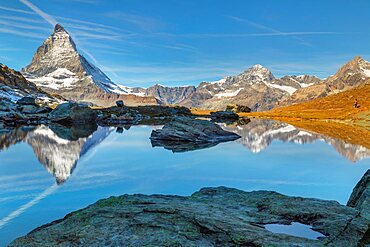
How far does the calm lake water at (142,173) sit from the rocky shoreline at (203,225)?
5780 millimetres

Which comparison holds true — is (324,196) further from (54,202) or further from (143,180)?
(54,202)

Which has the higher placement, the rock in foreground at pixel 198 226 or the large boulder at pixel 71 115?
the large boulder at pixel 71 115

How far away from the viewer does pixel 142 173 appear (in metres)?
31.2

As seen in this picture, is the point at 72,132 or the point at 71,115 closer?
the point at 72,132

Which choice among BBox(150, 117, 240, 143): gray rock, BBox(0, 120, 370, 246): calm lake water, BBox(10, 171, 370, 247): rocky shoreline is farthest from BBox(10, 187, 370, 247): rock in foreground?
BBox(150, 117, 240, 143): gray rock

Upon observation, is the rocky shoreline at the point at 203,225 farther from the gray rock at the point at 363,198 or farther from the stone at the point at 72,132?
the stone at the point at 72,132

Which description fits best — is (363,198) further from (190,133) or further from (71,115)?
(71,115)

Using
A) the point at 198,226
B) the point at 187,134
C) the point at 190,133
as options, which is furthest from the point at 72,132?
the point at 198,226

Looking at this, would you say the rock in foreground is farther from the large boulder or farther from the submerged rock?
the large boulder

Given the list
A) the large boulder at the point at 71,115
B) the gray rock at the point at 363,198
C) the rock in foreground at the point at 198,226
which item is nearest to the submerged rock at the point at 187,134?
the gray rock at the point at 363,198

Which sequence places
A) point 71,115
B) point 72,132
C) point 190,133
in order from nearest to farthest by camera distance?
point 190,133
point 72,132
point 71,115

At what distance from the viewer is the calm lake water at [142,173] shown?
20891 mm

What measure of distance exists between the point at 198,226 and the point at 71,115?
110m

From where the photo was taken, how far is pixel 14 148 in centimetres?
4712
